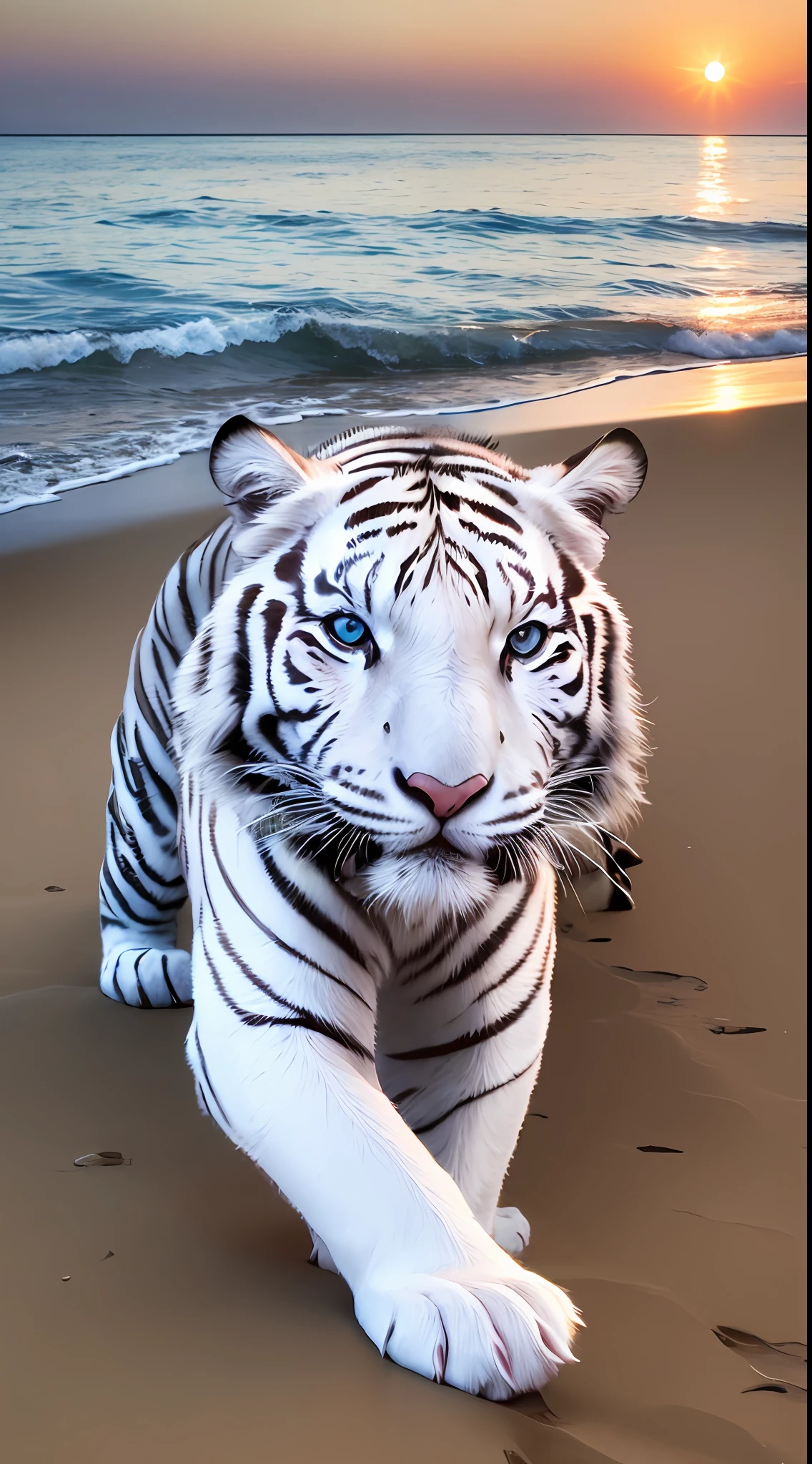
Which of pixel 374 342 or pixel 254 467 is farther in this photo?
pixel 374 342

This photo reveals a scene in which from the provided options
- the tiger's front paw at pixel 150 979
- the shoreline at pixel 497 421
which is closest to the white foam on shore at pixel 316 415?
the shoreline at pixel 497 421

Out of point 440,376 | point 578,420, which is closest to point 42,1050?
point 578,420

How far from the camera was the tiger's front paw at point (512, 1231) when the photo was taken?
1.25 meters

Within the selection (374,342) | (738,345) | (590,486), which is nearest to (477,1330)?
(590,486)

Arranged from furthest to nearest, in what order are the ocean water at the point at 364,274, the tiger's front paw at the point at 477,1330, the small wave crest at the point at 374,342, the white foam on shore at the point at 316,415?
the small wave crest at the point at 374,342 → the ocean water at the point at 364,274 → the white foam on shore at the point at 316,415 → the tiger's front paw at the point at 477,1330

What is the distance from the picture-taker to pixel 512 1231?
1262 millimetres

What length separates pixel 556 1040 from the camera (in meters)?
1.78

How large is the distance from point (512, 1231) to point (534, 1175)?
19 centimetres

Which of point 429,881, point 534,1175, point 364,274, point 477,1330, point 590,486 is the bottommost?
point 534,1175

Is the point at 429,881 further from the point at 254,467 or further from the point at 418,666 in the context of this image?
the point at 254,467

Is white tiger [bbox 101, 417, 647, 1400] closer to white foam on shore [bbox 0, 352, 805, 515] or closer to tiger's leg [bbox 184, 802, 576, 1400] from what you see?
tiger's leg [bbox 184, 802, 576, 1400]

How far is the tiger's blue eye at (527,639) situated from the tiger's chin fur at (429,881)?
0.19 m

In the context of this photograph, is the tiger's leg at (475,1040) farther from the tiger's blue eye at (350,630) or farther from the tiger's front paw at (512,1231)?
the tiger's blue eye at (350,630)

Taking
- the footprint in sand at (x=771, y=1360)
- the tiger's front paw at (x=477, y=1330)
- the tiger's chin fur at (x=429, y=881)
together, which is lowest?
the footprint in sand at (x=771, y=1360)
